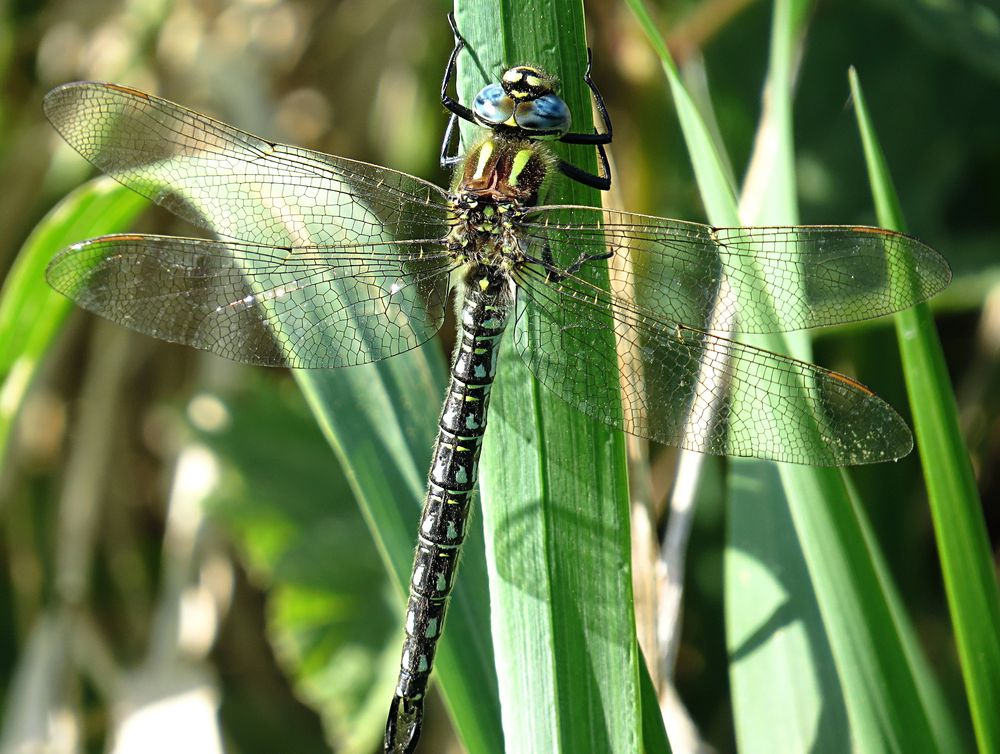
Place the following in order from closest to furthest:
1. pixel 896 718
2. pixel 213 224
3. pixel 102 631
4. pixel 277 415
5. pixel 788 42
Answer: pixel 896 718 < pixel 788 42 < pixel 213 224 < pixel 277 415 < pixel 102 631

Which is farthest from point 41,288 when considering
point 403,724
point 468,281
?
point 403,724

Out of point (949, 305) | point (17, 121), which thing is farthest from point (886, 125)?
point (17, 121)

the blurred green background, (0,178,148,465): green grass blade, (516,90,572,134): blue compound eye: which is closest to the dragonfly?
(516,90,572,134): blue compound eye

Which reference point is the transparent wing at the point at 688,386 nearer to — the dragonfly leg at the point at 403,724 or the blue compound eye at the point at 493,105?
the blue compound eye at the point at 493,105

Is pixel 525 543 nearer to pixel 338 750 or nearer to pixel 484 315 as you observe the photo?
pixel 484 315

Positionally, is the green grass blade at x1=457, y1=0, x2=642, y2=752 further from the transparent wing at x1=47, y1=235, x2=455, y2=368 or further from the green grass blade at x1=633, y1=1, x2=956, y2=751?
the transparent wing at x1=47, y1=235, x2=455, y2=368

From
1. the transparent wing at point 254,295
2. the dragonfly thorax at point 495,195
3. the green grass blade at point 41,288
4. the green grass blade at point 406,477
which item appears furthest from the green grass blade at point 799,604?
the green grass blade at point 41,288
